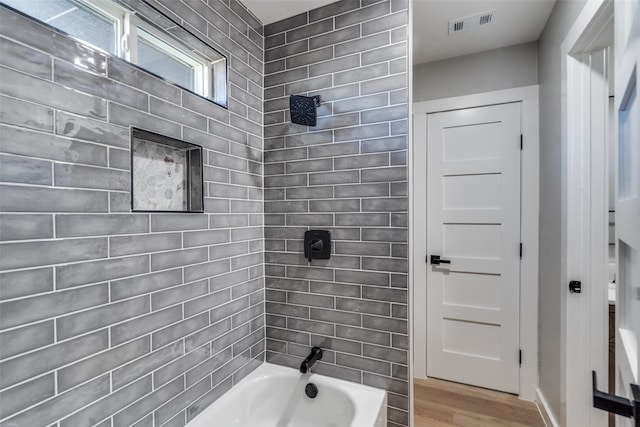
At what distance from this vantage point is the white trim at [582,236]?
1.53m

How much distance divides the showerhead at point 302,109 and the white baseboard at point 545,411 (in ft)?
7.55

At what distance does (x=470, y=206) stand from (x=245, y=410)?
80.7 inches

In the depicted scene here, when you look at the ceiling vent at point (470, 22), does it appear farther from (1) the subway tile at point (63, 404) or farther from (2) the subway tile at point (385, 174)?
(1) the subway tile at point (63, 404)

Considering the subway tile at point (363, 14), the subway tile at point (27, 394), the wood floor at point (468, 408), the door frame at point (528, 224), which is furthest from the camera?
the door frame at point (528, 224)

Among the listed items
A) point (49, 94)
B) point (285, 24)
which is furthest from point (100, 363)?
point (285, 24)

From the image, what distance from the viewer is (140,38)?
3.97ft

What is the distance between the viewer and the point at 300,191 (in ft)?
5.77

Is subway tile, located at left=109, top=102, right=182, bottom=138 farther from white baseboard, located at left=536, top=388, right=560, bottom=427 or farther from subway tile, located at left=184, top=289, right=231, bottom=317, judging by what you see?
white baseboard, located at left=536, top=388, right=560, bottom=427

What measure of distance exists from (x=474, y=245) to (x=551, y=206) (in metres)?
0.58

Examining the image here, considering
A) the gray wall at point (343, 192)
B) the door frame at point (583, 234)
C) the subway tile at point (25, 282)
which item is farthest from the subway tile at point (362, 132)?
the subway tile at point (25, 282)

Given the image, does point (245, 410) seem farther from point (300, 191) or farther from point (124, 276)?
point (300, 191)

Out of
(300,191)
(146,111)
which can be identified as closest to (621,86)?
(300,191)

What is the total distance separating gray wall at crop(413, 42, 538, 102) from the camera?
86.6 inches

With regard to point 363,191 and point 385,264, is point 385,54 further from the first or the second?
point 385,264
